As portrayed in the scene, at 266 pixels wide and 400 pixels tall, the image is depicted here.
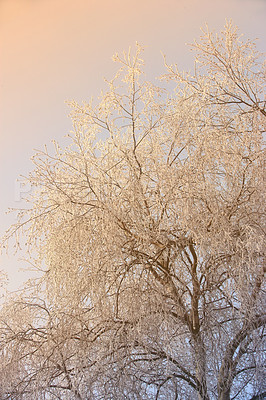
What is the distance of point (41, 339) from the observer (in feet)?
10.7

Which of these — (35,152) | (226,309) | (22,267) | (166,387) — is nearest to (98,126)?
(35,152)

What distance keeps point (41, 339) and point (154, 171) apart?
4.14 feet

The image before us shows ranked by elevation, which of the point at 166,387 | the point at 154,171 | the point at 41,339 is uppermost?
the point at 154,171

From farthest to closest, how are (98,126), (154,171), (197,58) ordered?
(197,58), (98,126), (154,171)

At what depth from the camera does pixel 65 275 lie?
9.75ft

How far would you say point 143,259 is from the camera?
116 inches

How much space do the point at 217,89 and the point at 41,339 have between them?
78.8 inches

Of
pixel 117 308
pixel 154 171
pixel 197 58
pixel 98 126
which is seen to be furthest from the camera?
pixel 197 58

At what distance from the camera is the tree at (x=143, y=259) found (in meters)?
2.84

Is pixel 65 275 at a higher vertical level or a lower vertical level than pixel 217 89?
lower

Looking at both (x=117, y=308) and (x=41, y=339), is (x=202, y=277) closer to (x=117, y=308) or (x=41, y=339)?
(x=117, y=308)

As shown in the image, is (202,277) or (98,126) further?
(98,126)

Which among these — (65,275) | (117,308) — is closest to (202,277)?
(117,308)

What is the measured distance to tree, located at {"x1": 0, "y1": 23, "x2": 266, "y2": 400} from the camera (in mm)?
2836
